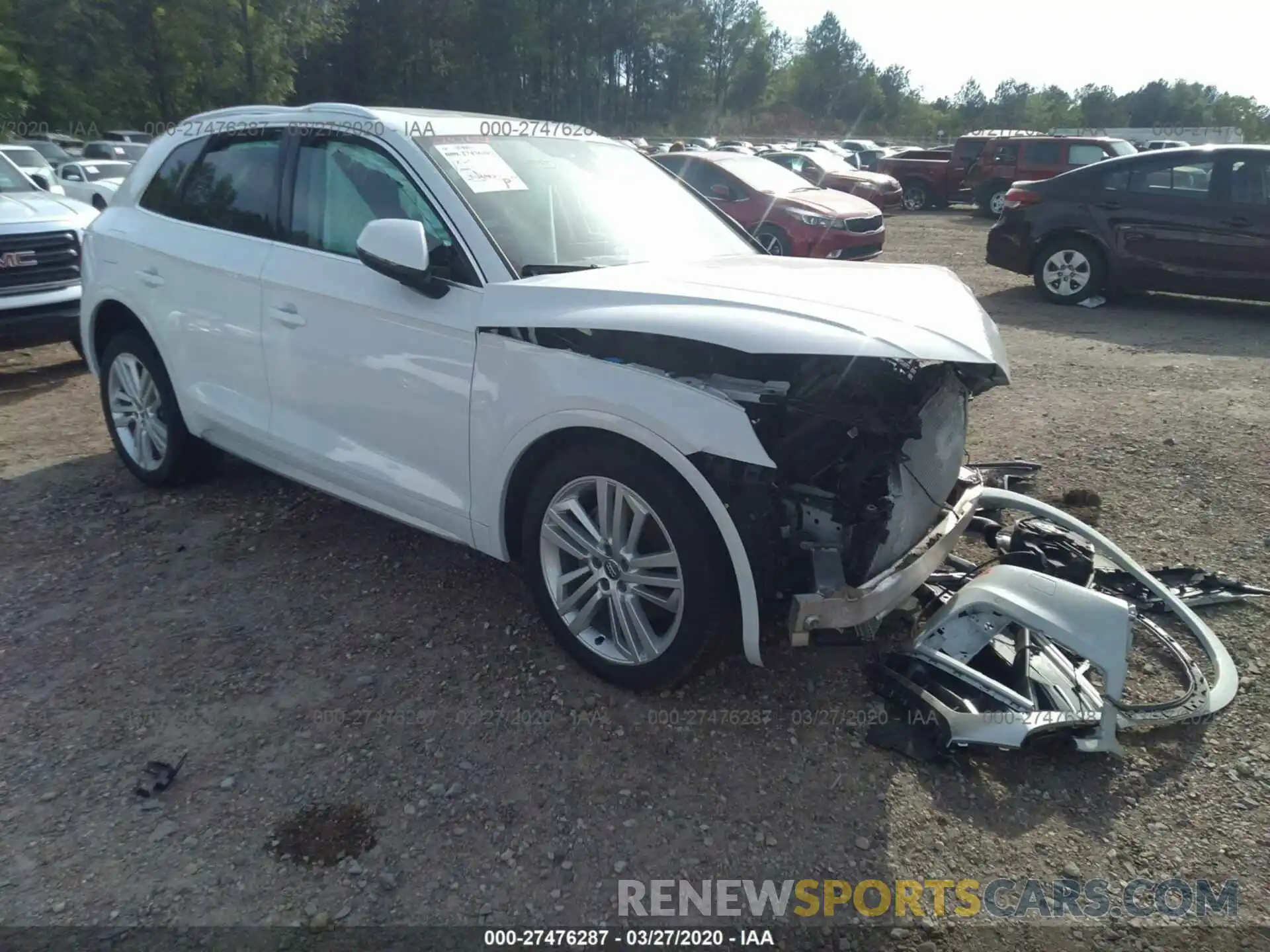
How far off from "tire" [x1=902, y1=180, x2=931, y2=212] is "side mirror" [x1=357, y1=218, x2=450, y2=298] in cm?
2321

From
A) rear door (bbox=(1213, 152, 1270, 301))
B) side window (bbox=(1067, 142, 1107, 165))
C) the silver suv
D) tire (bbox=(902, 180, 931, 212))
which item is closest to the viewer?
the silver suv

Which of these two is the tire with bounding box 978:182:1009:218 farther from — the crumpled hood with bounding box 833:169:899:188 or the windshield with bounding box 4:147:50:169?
the windshield with bounding box 4:147:50:169

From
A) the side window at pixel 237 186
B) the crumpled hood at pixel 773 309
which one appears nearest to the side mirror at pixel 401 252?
the crumpled hood at pixel 773 309

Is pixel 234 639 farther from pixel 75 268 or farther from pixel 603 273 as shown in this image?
pixel 75 268

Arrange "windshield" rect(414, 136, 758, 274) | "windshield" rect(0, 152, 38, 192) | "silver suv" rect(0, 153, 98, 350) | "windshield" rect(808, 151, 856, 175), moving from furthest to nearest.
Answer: "windshield" rect(808, 151, 856, 175), "windshield" rect(0, 152, 38, 192), "silver suv" rect(0, 153, 98, 350), "windshield" rect(414, 136, 758, 274)

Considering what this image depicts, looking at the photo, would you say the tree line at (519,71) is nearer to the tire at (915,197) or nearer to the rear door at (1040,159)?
the tire at (915,197)

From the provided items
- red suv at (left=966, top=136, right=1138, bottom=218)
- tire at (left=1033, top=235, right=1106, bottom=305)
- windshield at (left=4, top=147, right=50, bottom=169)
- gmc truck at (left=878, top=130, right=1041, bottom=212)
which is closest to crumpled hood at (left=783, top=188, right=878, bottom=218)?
tire at (left=1033, top=235, right=1106, bottom=305)

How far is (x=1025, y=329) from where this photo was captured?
917cm

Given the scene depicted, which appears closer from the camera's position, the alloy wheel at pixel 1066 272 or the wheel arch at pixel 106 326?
the wheel arch at pixel 106 326

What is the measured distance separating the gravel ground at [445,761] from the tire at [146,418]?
0.31 meters

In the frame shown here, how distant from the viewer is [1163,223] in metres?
9.45

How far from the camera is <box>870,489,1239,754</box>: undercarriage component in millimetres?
2844

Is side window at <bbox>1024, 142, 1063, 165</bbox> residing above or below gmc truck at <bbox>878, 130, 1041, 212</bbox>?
above

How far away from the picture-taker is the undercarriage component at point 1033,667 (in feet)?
9.33
